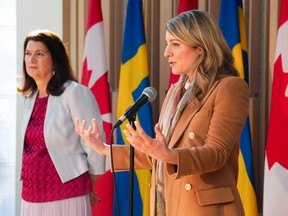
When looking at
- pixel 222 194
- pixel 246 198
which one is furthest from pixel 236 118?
pixel 246 198

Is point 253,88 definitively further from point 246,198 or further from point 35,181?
point 35,181

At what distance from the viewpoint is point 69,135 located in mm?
3402

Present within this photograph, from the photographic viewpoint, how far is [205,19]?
2.31 meters

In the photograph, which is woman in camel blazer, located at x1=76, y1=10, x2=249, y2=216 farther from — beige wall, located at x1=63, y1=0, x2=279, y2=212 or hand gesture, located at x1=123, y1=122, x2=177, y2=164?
beige wall, located at x1=63, y1=0, x2=279, y2=212

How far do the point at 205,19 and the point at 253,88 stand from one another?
2146mm

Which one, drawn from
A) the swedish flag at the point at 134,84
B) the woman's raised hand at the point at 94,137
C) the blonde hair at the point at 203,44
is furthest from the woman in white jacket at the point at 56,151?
the swedish flag at the point at 134,84

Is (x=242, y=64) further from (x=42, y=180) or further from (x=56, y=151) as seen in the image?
(x=42, y=180)

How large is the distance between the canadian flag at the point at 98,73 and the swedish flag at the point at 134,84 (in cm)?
13

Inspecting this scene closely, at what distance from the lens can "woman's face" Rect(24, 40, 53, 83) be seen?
11.6 feet

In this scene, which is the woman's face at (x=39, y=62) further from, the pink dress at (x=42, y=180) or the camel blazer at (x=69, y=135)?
the pink dress at (x=42, y=180)

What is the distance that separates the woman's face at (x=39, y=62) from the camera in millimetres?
3539

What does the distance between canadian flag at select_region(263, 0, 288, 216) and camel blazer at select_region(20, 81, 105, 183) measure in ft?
3.42

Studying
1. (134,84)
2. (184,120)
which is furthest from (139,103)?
(134,84)

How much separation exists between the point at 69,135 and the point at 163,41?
179 centimetres
